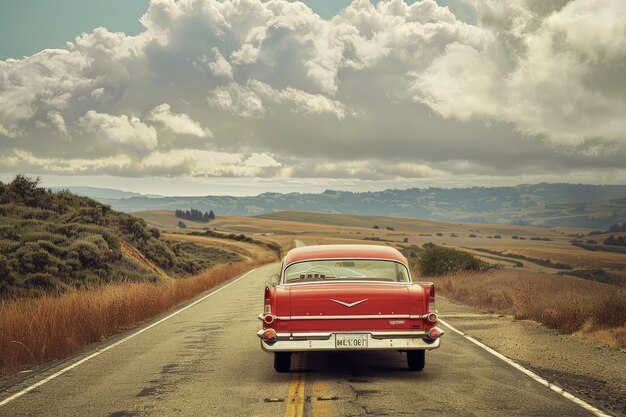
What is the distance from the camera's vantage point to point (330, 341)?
807cm

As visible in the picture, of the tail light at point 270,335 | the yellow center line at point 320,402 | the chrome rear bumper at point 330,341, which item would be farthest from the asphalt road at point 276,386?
the tail light at point 270,335

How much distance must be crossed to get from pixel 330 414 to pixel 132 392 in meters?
2.71

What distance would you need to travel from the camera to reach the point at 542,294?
62.3 feet

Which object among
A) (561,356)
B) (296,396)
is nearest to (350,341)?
(296,396)

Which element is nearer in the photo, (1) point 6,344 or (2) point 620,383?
(2) point 620,383

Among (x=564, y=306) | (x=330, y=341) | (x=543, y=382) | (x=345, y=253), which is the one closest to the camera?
(x=330, y=341)

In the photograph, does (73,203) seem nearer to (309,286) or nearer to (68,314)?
(68,314)

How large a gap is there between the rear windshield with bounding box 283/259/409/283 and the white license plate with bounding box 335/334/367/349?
4.04 ft

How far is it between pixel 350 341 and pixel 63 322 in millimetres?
6700

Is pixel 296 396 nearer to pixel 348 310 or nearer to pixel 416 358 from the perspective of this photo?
pixel 348 310

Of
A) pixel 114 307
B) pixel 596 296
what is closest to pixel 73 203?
pixel 114 307

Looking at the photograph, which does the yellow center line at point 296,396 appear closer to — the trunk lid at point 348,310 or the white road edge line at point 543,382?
the trunk lid at point 348,310

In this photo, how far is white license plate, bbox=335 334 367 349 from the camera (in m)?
8.06

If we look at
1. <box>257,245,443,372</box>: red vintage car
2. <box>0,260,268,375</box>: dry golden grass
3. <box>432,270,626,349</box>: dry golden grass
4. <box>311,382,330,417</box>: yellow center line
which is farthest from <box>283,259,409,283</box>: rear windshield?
<box>432,270,626,349</box>: dry golden grass
